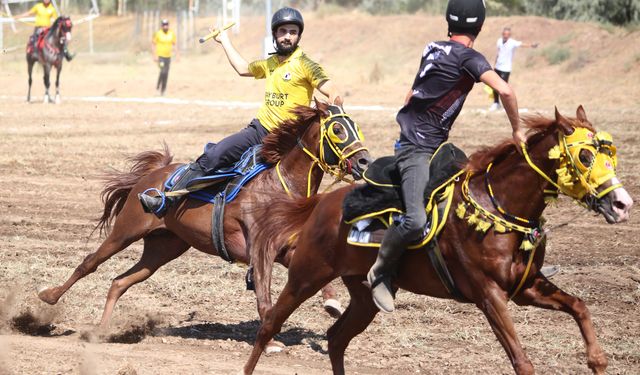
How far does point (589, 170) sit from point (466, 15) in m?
1.24

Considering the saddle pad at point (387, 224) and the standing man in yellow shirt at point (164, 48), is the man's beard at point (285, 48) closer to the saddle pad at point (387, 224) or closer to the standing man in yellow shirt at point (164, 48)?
the saddle pad at point (387, 224)

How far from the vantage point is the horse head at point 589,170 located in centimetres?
545

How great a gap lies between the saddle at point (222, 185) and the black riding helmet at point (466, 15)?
2.60 m

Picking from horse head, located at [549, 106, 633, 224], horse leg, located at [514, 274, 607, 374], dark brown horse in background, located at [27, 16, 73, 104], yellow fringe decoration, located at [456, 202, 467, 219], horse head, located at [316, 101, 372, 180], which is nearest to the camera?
horse head, located at [549, 106, 633, 224]

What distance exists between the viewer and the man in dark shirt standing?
596cm

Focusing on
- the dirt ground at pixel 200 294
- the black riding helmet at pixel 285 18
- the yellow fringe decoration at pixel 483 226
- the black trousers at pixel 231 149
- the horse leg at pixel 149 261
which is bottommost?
the dirt ground at pixel 200 294

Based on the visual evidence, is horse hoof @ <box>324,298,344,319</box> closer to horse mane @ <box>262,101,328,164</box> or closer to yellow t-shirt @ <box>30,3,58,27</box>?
horse mane @ <box>262,101,328,164</box>

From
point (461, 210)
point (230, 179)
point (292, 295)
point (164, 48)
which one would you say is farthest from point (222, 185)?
point (164, 48)

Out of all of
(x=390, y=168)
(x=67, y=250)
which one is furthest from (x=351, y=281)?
(x=67, y=250)

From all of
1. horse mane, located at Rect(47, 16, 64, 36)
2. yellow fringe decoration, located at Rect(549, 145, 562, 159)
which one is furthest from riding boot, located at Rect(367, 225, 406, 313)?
horse mane, located at Rect(47, 16, 64, 36)

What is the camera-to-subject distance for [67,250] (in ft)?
37.3

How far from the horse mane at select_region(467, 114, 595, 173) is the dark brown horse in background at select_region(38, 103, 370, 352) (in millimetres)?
1664

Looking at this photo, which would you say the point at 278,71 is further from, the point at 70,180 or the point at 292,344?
the point at 70,180

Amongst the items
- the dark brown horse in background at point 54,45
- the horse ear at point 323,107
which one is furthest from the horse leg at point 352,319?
the dark brown horse in background at point 54,45
